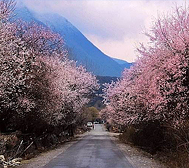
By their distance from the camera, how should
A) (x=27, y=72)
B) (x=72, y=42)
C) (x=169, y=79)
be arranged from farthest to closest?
1. (x=72, y=42)
2. (x=27, y=72)
3. (x=169, y=79)

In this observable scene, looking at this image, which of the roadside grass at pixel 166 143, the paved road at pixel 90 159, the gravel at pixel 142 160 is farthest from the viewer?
the gravel at pixel 142 160

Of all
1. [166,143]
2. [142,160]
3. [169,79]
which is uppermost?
[169,79]

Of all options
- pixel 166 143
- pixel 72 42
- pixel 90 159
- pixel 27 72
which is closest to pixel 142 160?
pixel 166 143

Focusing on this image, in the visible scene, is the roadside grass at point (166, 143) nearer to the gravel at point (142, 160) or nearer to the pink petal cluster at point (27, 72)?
the gravel at point (142, 160)

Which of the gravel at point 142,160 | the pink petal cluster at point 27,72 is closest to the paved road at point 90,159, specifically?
the gravel at point 142,160

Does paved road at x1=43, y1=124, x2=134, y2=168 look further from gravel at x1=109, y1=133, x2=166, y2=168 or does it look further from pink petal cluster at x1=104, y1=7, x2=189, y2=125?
pink petal cluster at x1=104, y1=7, x2=189, y2=125

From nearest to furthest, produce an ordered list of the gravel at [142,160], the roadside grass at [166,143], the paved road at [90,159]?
the roadside grass at [166,143], the paved road at [90,159], the gravel at [142,160]

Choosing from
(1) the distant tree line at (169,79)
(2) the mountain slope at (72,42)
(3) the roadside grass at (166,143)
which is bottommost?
(3) the roadside grass at (166,143)

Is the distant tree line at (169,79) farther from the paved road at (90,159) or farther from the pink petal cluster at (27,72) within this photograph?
the pink petal cluster at (27,72)

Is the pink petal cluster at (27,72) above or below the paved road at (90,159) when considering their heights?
above

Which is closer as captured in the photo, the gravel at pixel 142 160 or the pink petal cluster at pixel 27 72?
the gravel at pixel 142 160

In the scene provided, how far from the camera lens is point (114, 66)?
18438 centimetres

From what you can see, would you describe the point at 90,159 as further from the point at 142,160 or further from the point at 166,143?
the point at 166,143

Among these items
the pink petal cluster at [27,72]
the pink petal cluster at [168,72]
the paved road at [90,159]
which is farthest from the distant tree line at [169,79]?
the pink petal cluster at [27,72]
